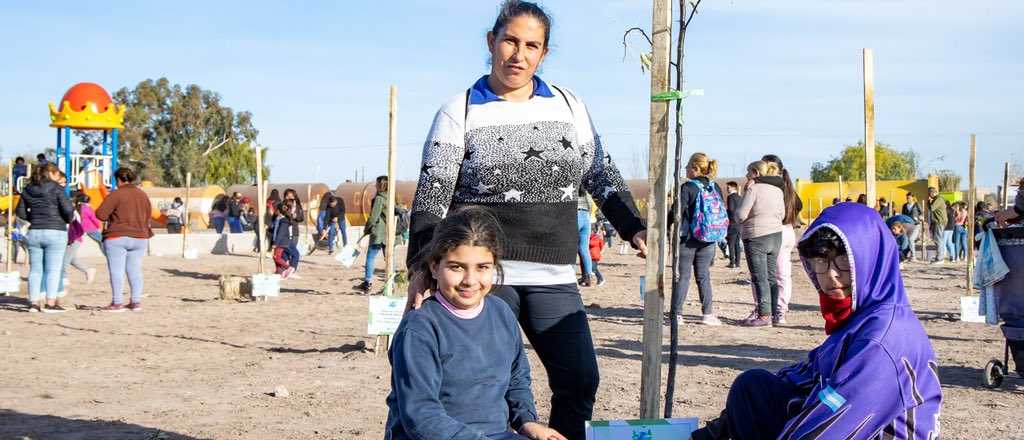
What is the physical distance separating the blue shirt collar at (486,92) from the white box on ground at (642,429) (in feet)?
3.88

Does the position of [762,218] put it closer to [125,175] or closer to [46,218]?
[125,175]

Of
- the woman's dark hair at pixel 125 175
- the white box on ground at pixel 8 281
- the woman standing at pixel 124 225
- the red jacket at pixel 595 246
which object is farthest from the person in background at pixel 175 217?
the woman's dark hair at pixel 125 175

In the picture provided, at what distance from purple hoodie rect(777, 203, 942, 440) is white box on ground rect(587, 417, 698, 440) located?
16.2 inches

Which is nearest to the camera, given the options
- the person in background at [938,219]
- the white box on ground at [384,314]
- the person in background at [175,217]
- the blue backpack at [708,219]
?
the white box on ground at [384,314]

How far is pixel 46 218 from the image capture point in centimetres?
1141

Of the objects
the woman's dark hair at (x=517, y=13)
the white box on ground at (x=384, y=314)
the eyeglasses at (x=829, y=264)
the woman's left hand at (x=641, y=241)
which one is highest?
the woman's dark hair at (x=517, y=13)

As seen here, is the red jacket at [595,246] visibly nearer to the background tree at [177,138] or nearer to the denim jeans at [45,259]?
the denim jeans at [45,259]

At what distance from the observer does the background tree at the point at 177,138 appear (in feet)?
220

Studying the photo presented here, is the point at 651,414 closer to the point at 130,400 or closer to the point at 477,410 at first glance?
the point at 477,410

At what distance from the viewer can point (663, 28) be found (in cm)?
387

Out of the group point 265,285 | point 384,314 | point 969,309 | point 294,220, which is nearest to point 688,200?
point 969,309

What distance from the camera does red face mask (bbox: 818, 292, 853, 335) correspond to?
3.15 metres

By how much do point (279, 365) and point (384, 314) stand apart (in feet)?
3.25

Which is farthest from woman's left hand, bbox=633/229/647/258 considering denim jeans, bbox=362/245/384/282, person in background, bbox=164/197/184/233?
person in background, bbox=164/197/184/233
